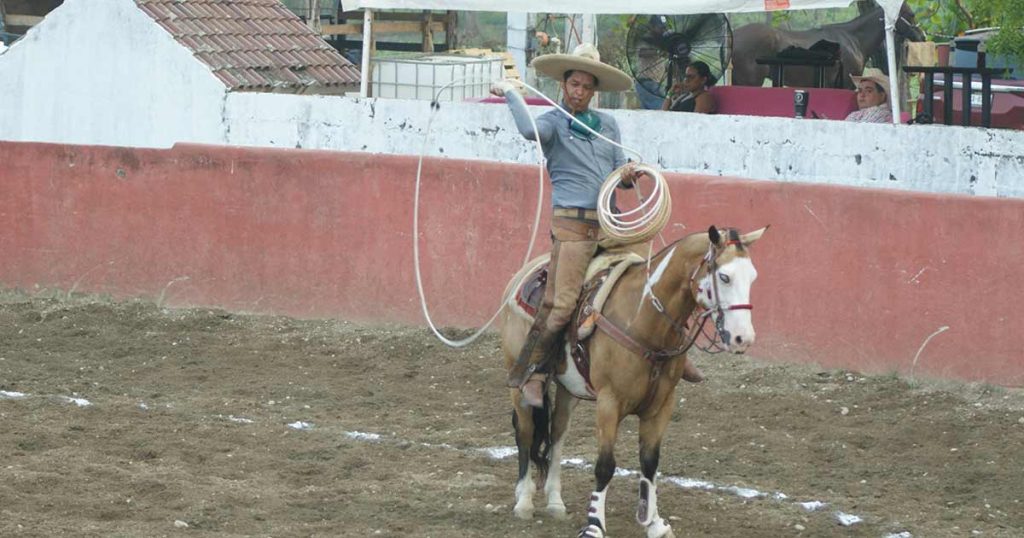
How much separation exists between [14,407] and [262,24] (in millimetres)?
6914

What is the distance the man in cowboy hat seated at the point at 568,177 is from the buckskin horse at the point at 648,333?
0.38ft

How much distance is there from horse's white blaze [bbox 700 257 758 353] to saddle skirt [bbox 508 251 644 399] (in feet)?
2.64

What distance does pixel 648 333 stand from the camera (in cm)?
710

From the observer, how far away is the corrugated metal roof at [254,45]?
1423 cm

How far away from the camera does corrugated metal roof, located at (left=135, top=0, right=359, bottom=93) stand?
14234 mm

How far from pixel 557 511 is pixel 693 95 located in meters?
6.61

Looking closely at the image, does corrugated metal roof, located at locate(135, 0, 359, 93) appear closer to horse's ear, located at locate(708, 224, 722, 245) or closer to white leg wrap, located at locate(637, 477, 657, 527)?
white leg wrap, located at locate(637, 477, 657, 527)

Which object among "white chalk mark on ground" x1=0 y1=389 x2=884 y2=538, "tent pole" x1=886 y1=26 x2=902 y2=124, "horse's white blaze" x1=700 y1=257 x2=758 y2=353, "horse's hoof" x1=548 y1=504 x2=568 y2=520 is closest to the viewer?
"horse's white blaze" x1=700 y1=257 x2=758 y2=353

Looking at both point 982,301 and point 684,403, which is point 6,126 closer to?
point 684,403

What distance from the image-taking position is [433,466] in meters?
8.71

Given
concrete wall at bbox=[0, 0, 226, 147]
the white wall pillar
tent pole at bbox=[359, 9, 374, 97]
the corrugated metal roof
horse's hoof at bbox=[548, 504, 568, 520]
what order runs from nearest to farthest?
horse's hoof at bbox=[548, 504, 568, 520]
tent pole at bbox=[359, 9, 374, 97]
concrete wall at bbox=[0, 0, 226, 147]
the corrugated metal roof
the white wall pillar

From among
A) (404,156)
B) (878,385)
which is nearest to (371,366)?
(404,156)

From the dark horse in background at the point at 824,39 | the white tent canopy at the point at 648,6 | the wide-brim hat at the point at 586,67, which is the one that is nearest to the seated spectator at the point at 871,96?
the white tent canopy at the point at 648,6

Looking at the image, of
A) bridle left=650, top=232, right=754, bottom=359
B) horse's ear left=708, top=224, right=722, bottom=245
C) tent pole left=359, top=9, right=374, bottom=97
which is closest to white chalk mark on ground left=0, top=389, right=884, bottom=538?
bridle left=650, top=232, right=754, bottom=359
